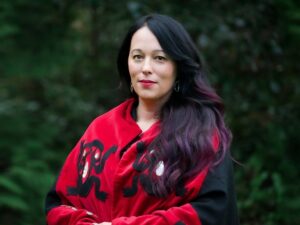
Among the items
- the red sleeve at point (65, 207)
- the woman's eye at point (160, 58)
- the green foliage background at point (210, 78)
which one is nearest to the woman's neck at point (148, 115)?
the woman's eye at point (160, 58)

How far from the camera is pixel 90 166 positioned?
3.09m

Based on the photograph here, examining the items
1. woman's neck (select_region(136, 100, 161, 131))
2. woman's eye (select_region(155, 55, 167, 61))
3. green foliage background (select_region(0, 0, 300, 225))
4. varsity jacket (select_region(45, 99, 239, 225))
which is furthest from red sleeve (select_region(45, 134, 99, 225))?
green foliage background (select_region(0, 0, 300, 225))

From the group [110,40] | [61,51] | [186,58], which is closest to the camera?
[186,58]

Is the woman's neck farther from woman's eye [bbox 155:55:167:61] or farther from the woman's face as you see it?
woman's eye [bbox 155:55:167:61]

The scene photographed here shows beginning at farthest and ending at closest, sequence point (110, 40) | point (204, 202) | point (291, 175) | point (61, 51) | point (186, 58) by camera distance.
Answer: point (110, 40) → point (61, 51) → point (291, 175) → point (186, 58) → point (204, 202)

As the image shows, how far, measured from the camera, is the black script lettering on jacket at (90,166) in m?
3.03

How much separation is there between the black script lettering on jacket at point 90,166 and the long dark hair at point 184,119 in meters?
0.29

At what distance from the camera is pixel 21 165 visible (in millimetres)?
6301

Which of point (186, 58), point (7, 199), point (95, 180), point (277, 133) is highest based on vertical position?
point (186, 58)

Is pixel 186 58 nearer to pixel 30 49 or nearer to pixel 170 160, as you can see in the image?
pixel 170 160

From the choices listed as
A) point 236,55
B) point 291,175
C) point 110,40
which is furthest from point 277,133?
point 110,40

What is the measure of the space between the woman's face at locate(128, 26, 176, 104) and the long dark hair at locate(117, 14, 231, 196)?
3 centimetres

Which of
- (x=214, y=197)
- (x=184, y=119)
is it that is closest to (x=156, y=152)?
(x=184, y=119)

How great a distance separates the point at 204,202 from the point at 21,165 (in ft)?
12.5
